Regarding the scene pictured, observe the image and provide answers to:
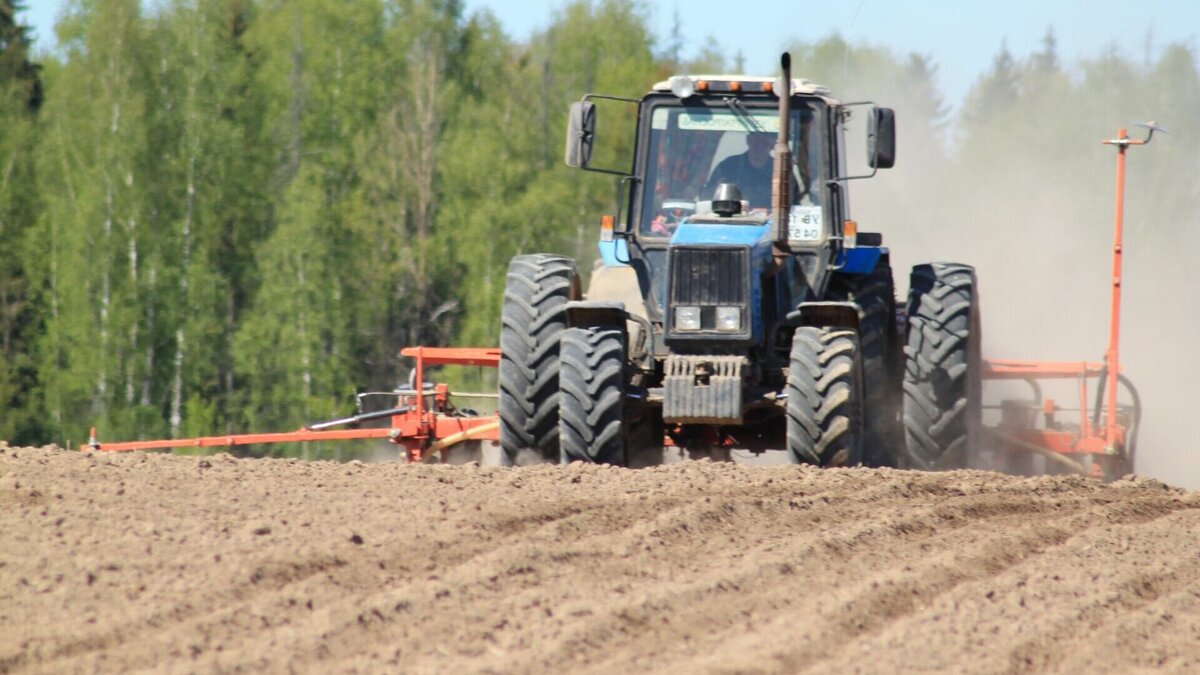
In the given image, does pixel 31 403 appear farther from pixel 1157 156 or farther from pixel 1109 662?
pixel 1109 662

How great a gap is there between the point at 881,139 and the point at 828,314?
1.25 m

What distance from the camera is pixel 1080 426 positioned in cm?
1270

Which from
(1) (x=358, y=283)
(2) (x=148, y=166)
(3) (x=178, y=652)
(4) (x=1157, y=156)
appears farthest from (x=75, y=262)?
(3) (x=178, y=652)

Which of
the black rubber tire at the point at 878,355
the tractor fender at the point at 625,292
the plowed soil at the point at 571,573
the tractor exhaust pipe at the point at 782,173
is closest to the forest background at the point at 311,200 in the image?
the black rubber tire at the point at 878,355

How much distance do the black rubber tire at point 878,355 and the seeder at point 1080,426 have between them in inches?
39.7

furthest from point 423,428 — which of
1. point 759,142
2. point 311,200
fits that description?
point 311,200

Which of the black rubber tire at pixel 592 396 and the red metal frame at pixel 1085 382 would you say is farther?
the red metal frame at pixel 1085 382

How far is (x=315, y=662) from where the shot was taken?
205 inches

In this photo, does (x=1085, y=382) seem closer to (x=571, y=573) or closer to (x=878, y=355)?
(x=878, y=355)

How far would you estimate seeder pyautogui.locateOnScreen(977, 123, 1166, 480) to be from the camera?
12242 millimetres

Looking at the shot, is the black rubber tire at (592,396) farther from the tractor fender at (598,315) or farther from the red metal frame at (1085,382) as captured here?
the red metal frame at (1085,382)

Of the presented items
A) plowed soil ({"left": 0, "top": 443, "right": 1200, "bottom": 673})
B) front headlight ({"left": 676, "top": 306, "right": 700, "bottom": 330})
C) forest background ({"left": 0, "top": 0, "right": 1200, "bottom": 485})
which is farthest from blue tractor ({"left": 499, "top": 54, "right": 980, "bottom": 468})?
forest background ({"left": 0, "top": 0, "right": 1200, "bottom": 485})

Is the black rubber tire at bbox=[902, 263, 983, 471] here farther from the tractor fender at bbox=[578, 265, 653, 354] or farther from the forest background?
the forest background

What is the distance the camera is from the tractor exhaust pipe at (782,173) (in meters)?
9.89
